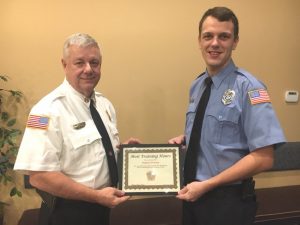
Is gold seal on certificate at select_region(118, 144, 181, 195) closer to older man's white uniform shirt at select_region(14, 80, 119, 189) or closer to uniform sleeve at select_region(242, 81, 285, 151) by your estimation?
older man's white uniform shirt at select_region(14, 80, 119, 189)

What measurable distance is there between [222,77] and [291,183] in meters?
2.15

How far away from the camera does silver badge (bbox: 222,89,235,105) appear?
59.3 inches

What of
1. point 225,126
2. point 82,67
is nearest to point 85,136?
→ point 82,67

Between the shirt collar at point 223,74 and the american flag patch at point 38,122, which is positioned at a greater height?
the shirt collar at point 223,74

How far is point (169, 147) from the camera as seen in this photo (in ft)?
5.67

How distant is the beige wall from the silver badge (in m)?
1.23

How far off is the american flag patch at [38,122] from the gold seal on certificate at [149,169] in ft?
1.49

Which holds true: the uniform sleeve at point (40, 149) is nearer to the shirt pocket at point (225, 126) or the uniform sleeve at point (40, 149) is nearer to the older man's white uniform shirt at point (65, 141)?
the older man's white uniform shirt at point (65, 141)

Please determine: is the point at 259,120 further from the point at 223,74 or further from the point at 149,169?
the point at 149,169

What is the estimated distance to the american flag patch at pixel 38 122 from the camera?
1.45 m

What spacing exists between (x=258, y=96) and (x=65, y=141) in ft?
3.12

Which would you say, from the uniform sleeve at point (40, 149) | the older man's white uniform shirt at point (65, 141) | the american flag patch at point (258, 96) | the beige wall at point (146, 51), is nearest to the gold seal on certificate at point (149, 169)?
the older man's white uniform shirt at point (65, 141)

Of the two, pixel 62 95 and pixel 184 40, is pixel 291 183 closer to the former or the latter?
pixel 184 40

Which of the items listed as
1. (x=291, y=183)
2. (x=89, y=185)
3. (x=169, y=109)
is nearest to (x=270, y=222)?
(x=291, y=183)
